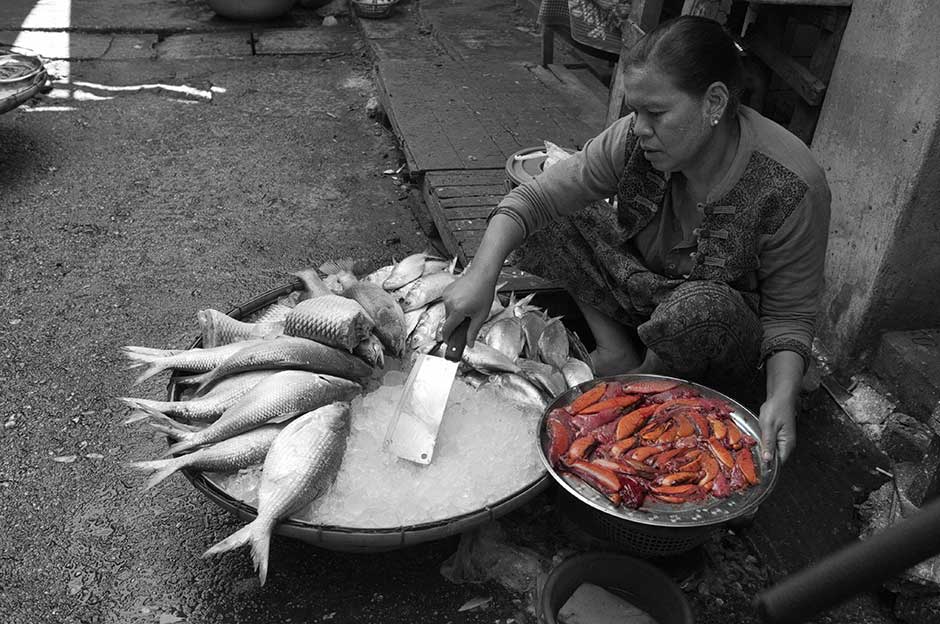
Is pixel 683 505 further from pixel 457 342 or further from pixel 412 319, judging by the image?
pixel 412 319

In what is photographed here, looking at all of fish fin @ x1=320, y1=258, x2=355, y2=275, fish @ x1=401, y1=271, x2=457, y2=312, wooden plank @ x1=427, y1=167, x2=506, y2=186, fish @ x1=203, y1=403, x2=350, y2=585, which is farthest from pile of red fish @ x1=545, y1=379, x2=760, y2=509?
wooden plank @ x1=427, y1=167, x2=506, y2=186

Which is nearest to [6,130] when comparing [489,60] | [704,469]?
[489,60]

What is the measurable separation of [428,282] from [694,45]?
150 centimetres

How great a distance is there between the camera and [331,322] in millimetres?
2752

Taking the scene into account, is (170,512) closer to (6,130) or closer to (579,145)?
(579,145)

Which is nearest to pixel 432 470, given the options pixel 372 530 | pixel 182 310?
pixel 372 530

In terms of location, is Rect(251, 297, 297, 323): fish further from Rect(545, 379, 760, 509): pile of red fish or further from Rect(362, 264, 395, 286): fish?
Rect(545, 379, 760, 509): pile of red fish

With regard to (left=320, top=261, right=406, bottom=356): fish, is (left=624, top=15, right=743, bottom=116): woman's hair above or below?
above

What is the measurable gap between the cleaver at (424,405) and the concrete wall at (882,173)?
1696mm

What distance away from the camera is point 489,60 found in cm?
708

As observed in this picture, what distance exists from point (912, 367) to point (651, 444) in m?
1.25

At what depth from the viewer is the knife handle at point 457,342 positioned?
2.55 m

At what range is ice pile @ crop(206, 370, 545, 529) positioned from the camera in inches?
92.4

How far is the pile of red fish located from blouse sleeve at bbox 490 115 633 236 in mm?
711
